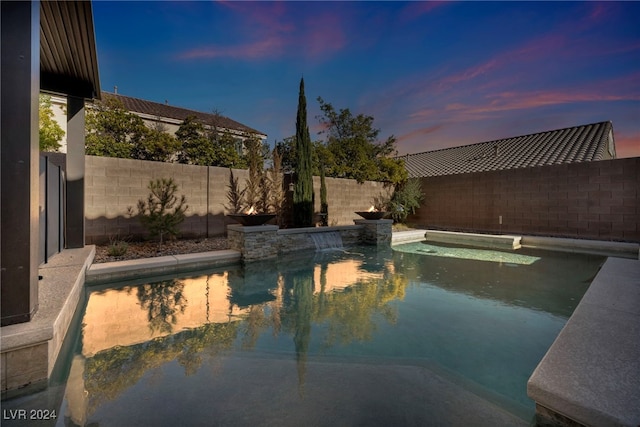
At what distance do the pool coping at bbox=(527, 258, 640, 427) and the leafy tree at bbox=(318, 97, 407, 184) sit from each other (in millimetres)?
10111

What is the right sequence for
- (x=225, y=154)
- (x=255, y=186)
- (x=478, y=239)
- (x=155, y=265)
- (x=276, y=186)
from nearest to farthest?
(x=155, y=265)
(x=255, y=186)
(x=276, y=186)
(x=478, y=239)
(x=225, y=154)

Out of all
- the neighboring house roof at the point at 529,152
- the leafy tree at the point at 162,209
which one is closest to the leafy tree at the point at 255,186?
the leafy tree at the point at 162,209

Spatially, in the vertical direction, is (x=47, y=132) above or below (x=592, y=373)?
above

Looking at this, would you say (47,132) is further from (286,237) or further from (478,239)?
(478,239)

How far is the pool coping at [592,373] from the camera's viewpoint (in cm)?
145

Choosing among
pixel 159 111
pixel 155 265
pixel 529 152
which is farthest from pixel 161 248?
pixel 529 152

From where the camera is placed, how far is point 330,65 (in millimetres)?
9891

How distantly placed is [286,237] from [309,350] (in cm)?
509

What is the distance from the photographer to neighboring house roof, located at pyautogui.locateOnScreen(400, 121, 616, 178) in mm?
11109

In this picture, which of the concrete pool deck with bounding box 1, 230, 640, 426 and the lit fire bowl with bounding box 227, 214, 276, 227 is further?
the lit fire bowl with bounding box 227, 214, 276, 227

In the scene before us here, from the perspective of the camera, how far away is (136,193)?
22.4 ft

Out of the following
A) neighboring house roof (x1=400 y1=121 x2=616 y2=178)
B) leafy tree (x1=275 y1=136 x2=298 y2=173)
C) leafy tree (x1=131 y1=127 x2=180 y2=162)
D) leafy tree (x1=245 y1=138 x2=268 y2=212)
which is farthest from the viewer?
leafy tree (x1=275 y1=136 x2=298 y2=173)

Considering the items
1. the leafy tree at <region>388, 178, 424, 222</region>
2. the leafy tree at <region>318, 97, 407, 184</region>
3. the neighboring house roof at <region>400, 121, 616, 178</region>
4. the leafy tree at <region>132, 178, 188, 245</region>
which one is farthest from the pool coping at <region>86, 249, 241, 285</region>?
the neighboring house roof at <region>400, 121, 616, 178</region>

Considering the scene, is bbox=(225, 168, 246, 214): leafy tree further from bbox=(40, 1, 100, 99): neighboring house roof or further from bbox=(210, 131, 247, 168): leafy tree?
bbox=(210, 131, 247, 168): leafy tree
